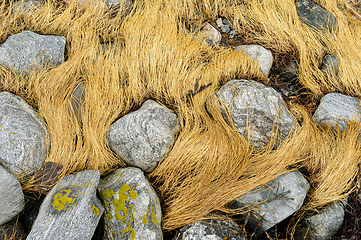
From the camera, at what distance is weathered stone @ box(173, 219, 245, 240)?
55.1 inches

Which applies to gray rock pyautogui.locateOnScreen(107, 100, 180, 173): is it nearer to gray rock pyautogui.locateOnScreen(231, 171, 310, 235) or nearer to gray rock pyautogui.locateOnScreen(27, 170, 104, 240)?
gray rock pyautogui.locateOnScreen(27, 170, 104, 240)

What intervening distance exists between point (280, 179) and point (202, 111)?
776mm

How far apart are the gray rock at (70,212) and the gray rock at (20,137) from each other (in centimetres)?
28

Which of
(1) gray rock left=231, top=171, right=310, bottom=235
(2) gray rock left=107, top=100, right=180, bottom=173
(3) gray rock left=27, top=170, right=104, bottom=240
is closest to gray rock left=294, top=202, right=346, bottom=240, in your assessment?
(1) gray rock left=231, top=171, right=310, bottom=235

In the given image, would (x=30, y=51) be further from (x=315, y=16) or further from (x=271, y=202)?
(x=315, y=16)

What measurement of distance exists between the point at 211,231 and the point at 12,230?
1312 mm

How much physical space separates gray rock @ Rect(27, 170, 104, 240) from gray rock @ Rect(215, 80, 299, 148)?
111 cm

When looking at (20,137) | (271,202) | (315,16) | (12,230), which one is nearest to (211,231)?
(271,202)

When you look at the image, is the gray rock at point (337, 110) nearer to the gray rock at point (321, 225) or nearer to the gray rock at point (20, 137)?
the gray rock at point (321, 225)

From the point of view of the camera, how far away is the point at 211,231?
141 cm

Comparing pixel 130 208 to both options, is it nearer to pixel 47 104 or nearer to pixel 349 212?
pixel 47 104

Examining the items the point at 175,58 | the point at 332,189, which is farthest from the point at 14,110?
the point at 332,189

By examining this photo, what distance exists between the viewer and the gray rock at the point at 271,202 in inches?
59.6

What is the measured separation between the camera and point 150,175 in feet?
5.31
